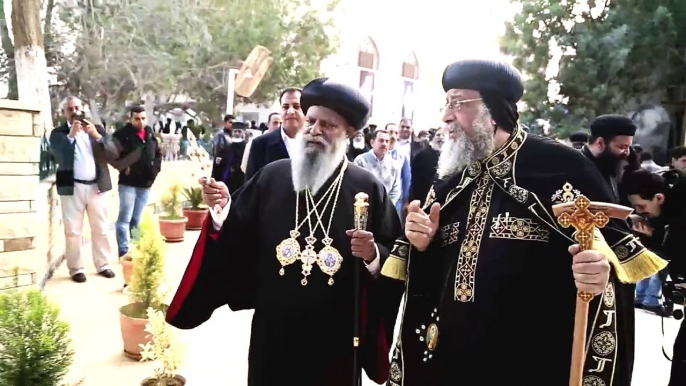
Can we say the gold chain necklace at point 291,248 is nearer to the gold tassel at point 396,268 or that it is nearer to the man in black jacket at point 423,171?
the gold tassel at point 396,268

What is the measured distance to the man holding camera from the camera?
626cm

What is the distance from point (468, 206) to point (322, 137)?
0.93 m

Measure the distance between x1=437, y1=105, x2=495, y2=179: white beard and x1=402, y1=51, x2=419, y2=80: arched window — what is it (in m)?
30.8

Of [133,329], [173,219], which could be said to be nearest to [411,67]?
[173,219]

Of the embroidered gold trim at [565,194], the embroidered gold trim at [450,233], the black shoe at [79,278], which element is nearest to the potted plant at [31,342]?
the embroidered gold trim at [450,233]

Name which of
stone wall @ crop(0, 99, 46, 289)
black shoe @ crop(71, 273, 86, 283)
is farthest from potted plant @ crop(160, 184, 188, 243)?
stone wall @ crop(0, 99, 46, 289)

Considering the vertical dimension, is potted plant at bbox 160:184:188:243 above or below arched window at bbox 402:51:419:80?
below

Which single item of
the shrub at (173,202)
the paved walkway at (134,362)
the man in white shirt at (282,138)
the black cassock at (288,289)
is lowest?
the paved walkway at (134,362)

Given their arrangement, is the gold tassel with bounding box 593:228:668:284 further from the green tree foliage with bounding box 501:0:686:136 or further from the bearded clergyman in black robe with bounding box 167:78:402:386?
the green tree foliage with bounding box 501:0:686:136

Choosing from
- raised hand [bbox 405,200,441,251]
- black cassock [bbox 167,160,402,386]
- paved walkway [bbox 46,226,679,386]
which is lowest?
paved walkway [bbox 46,226,679,386]

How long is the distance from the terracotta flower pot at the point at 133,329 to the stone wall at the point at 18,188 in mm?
1162

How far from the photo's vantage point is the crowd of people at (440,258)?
2.03m

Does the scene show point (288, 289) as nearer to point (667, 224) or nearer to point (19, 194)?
point (667, 224)

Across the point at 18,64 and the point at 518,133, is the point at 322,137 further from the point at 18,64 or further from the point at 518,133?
the point at 18,64
